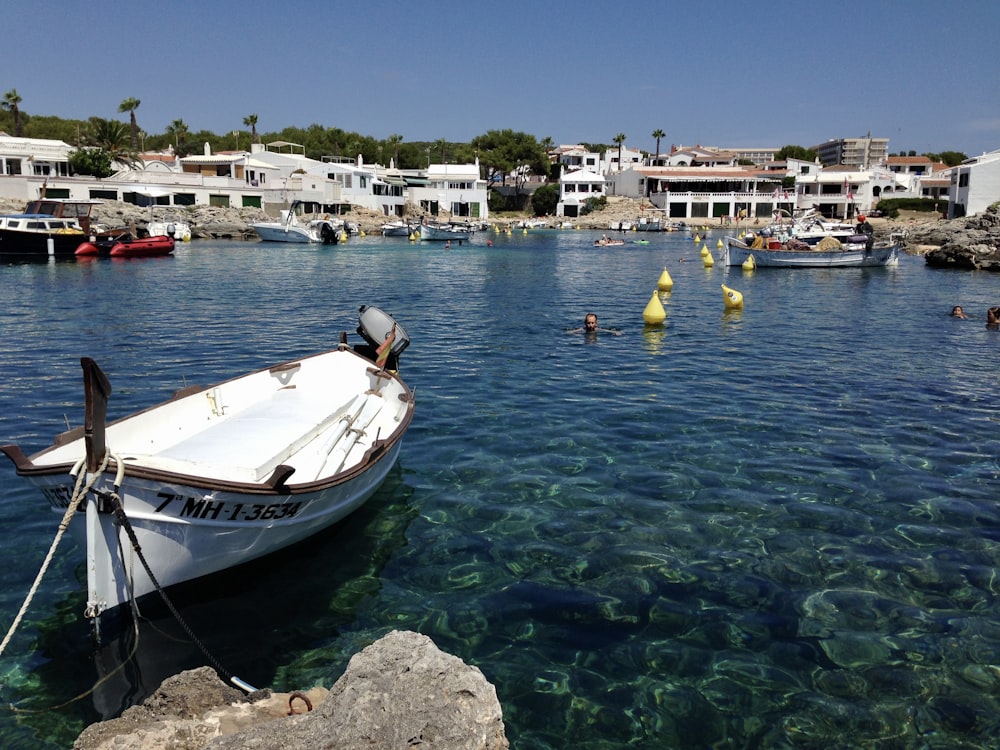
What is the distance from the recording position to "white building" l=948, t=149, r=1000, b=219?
261ft

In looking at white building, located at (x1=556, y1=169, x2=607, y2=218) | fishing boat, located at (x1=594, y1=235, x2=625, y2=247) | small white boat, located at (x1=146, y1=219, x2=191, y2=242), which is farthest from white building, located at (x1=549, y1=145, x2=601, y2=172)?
small white boat, located at (x1=146, y1=219, x2=191, y2=242)

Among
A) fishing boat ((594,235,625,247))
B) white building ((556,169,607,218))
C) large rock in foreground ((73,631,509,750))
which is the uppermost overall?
white building ((556,169,607,218))

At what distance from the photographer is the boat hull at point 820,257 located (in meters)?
50.6

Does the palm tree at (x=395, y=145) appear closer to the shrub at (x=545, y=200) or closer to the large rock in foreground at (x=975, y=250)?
the shrub at (x=545, y=200)

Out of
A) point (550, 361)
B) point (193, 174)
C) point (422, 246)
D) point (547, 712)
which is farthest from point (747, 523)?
point (193, 174)

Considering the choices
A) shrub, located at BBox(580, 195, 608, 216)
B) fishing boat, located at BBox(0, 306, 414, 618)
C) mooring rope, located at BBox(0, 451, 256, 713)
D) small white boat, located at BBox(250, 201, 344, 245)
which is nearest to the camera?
mooring rope, located at BBox(0, 451, 256, 713)

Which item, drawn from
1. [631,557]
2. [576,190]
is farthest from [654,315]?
[576,190]

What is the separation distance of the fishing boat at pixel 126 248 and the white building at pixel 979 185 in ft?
263

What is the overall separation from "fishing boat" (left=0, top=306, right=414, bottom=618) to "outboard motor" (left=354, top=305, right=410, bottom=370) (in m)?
1.78

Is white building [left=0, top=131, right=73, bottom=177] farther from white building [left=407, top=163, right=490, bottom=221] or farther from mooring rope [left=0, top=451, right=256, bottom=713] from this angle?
mooring rope [left=0, top=451, right=256, bottom=713]

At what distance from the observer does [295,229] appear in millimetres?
75375

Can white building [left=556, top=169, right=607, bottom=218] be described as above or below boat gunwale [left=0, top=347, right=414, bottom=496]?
above

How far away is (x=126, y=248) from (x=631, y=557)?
179ft

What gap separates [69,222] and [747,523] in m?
55.5
